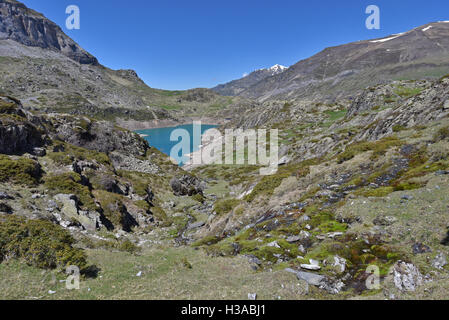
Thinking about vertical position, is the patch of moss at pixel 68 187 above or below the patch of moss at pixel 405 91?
below

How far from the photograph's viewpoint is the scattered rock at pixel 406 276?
8.93m

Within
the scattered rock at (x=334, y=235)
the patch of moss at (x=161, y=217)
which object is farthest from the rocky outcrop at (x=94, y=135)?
the scattered rock at (x=334, y=235)

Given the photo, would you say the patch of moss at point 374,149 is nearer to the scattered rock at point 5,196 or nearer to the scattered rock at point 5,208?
the scattered rock at point 5,208

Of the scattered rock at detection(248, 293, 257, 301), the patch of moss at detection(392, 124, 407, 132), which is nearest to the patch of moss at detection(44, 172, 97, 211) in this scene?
the scattered rock at detection(248, 293, 257, 301)

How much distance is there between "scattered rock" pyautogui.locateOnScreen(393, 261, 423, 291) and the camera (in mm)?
8927

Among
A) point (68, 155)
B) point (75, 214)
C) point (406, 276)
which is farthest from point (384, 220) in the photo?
point (68, 155)

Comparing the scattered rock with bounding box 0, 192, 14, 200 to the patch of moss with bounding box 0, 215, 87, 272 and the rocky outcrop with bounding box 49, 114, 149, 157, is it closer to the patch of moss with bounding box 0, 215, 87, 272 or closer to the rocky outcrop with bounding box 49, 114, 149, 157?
the patch of moss with bounding box 0, 215, 87, 272

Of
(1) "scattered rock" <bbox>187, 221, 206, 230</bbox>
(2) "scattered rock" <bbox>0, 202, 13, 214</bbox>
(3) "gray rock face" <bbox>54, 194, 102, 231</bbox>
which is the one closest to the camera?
(2) "scattered rock" <bbox>0, 202, 13, 214</bbox>

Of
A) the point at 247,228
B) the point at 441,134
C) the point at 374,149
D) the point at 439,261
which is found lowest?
the point at 247,228

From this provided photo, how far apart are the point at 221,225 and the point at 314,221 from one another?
34.9 feet

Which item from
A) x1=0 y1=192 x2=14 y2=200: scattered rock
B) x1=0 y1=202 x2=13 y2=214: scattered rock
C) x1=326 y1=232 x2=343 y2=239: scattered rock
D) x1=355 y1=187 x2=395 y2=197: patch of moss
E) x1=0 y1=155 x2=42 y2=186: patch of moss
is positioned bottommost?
x1=326 y1=232 x2=343 y2=239: scattered rock

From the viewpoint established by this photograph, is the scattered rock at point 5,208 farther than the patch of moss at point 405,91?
No

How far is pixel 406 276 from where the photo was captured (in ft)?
30.6

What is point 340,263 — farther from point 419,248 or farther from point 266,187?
point 266,187
